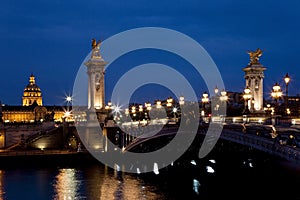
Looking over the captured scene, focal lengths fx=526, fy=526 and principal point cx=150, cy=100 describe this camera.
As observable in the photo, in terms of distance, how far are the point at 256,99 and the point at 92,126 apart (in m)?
21.9

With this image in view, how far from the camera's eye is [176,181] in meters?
48.3

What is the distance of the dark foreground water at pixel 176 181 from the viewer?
3784 centimetres

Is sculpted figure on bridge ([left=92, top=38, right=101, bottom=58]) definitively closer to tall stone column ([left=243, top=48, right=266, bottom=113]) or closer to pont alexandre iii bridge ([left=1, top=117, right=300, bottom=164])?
pont alexandre iii bridge ([left=1, top=117, right=300, bottom=164])

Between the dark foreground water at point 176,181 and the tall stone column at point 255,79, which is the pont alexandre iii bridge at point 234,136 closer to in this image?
the dark foreground water at point 176,181

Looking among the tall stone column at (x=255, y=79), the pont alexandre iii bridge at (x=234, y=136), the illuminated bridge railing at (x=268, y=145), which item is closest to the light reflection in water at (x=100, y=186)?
the pont alexandre iii bridge at (x=234, y=136)

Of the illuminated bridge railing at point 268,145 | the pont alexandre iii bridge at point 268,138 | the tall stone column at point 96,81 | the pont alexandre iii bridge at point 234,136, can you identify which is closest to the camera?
the illuminated bridge railing at point 268,145

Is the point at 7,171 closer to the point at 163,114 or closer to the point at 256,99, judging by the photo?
the point at 256,99

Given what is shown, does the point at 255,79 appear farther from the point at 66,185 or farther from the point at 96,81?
the point at 66,185

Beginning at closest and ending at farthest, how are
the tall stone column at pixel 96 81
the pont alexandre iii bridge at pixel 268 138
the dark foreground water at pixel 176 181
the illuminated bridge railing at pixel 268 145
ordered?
1. the illuminated bridge railing at pixel 268 145
2. the pont alexandre iii bridge at pixel 268 138
3. the dark foreground water at pixel 176 181
4. the tall stone column at pixel 96 81

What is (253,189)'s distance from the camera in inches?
1531

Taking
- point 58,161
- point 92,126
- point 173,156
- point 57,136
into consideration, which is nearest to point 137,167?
point 173,156

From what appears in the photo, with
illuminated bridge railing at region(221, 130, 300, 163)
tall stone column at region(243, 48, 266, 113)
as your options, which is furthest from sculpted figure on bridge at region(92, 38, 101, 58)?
illuminated bridge railing at region(221, 130, 300, 163)

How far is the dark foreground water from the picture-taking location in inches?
1490

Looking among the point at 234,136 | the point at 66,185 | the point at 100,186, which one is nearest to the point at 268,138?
the point at 234,136
